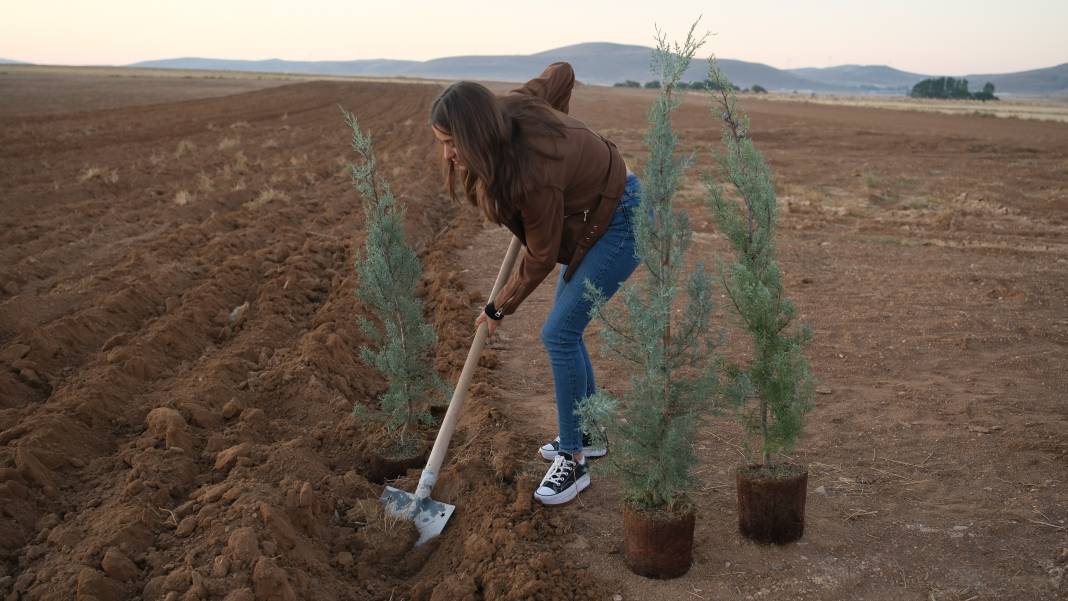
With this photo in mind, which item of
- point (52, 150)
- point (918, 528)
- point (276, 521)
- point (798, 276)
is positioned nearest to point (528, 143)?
point (276, 521)

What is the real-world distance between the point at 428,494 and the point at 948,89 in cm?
9549

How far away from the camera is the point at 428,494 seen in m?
4.06

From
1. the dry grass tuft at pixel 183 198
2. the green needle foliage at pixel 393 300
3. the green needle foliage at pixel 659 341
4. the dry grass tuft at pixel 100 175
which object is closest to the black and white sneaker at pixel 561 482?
the green needle foliage at pixel 659 341

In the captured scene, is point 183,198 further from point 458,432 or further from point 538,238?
point 538,238

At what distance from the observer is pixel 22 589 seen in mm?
3445

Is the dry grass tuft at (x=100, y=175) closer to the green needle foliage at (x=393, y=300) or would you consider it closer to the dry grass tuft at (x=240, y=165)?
the dry grass tuft at (x=240, y=165)

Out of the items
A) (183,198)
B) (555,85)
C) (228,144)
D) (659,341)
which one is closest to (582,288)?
(659,341)

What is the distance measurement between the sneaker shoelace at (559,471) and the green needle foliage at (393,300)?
90cm

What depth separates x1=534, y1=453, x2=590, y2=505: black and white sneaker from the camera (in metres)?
3.97

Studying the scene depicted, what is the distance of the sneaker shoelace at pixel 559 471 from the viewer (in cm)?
401

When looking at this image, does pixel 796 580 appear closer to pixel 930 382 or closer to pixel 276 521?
pixel 276 521

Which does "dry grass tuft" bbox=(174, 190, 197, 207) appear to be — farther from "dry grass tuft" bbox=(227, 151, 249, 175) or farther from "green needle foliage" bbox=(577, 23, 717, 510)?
"green needle foliage" bbox=(577, 23, 717, 510)

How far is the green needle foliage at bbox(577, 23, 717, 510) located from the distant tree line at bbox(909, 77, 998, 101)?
272 ft

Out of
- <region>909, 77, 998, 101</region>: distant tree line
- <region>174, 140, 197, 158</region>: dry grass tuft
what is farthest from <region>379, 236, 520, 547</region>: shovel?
<region>909, 77, 998, 101</region>: distant tree line
